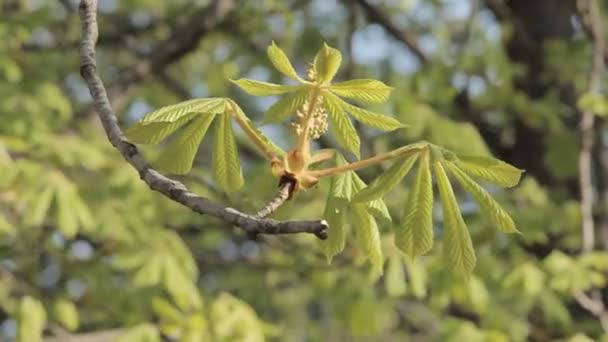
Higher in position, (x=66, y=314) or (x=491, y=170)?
(x=491, y=170)

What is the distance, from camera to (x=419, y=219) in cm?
146

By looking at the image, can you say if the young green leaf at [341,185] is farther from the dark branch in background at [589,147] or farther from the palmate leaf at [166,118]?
the dark branch in background at [589,147]

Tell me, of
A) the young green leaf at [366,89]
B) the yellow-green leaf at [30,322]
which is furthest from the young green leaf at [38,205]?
the young green leaf at [366,89]

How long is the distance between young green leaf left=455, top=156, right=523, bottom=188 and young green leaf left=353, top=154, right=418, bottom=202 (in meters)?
0.07

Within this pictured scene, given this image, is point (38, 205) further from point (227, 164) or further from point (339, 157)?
point (339, 157)

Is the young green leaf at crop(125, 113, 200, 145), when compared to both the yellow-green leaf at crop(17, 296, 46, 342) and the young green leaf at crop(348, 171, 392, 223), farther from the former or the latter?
the yellow-green leaf at crop(17, 296, 46, 342)

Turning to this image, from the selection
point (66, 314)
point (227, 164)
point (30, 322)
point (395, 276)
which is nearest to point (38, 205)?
point (30, 322)

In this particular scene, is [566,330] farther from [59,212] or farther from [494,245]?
[59,212]

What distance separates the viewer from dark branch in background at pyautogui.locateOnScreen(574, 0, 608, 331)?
141 inches

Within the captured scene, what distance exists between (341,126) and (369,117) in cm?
5

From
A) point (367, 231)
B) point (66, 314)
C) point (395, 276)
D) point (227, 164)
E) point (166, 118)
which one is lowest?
point (66, 314)

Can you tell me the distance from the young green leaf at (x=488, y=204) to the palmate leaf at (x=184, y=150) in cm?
36

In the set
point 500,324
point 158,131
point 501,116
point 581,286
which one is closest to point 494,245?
point 500,324

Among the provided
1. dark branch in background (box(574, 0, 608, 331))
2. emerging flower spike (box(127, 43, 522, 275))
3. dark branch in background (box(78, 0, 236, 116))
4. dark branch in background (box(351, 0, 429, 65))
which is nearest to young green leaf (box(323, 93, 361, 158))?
emerging flower spike (box(127, 43, 522, 275))
